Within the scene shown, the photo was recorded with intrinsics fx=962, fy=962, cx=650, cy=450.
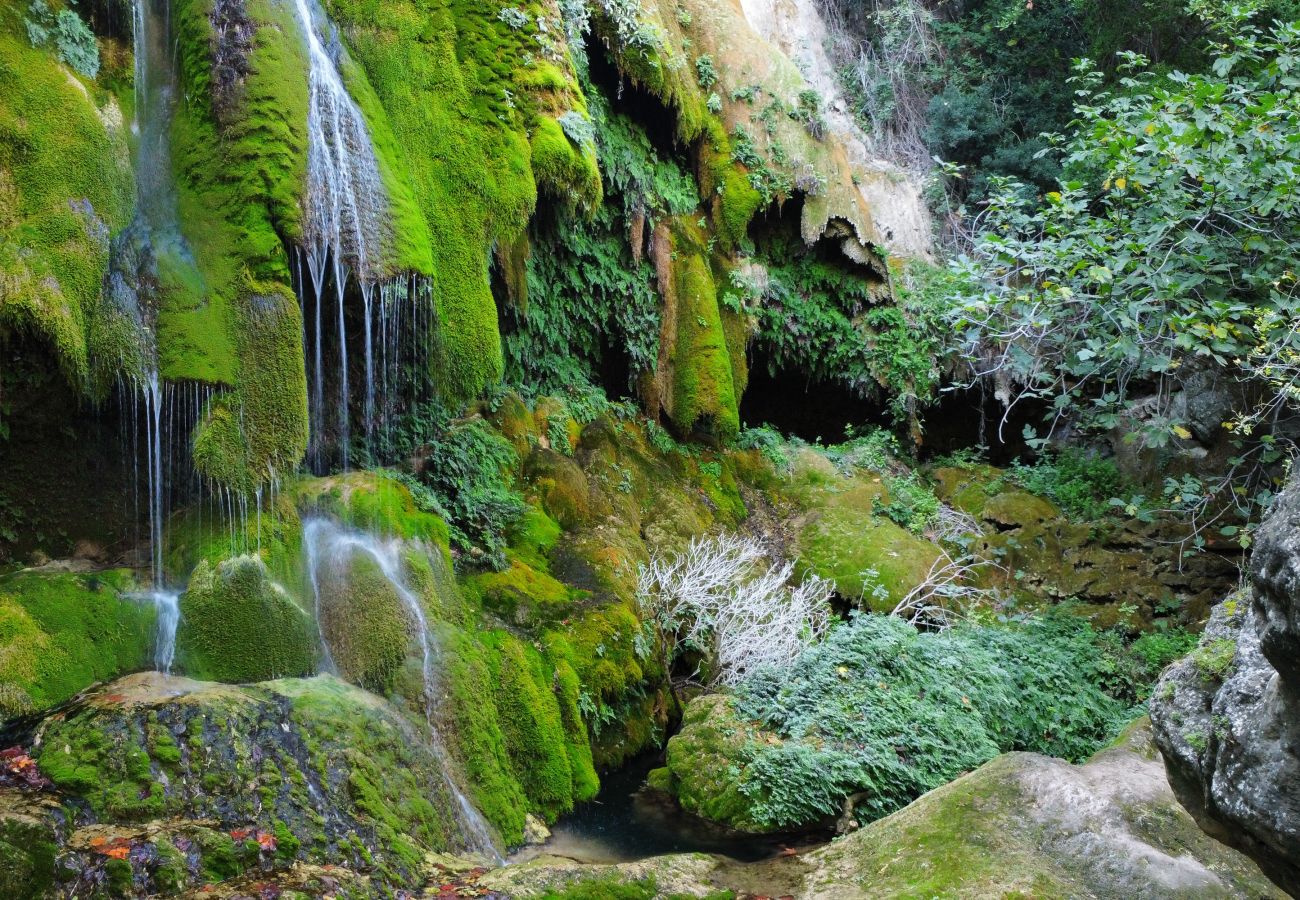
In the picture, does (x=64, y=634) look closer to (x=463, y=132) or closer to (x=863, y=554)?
(x=463, y=132)

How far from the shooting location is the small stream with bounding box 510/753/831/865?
7312 millimetres

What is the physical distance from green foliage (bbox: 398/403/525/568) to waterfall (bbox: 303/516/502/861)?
1.44 m

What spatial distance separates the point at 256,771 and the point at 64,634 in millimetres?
1807

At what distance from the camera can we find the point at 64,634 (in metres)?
6.16

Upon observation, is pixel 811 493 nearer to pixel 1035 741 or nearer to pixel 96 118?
pixel 1035 741

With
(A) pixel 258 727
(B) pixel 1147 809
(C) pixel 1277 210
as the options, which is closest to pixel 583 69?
(C) pixel 1277 210

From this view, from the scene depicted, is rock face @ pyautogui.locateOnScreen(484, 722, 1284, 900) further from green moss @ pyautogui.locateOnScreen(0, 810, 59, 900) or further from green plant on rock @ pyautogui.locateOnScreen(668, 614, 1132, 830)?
green moss @ pyautogui.locateOnScreen(0, 810, 59, 900)

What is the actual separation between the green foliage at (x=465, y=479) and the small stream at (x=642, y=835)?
8.26 feet

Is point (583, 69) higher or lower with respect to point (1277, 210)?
higher

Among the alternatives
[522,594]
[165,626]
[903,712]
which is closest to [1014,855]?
[903,712]

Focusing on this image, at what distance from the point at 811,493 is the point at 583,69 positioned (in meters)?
6.90

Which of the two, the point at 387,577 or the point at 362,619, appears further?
the point at 387,577

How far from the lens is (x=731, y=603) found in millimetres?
10203

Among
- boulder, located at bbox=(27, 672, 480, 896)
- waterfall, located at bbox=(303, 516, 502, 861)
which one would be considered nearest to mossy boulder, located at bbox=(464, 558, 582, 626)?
waterfall, located at bbox=(303, 516, 502, 861)
